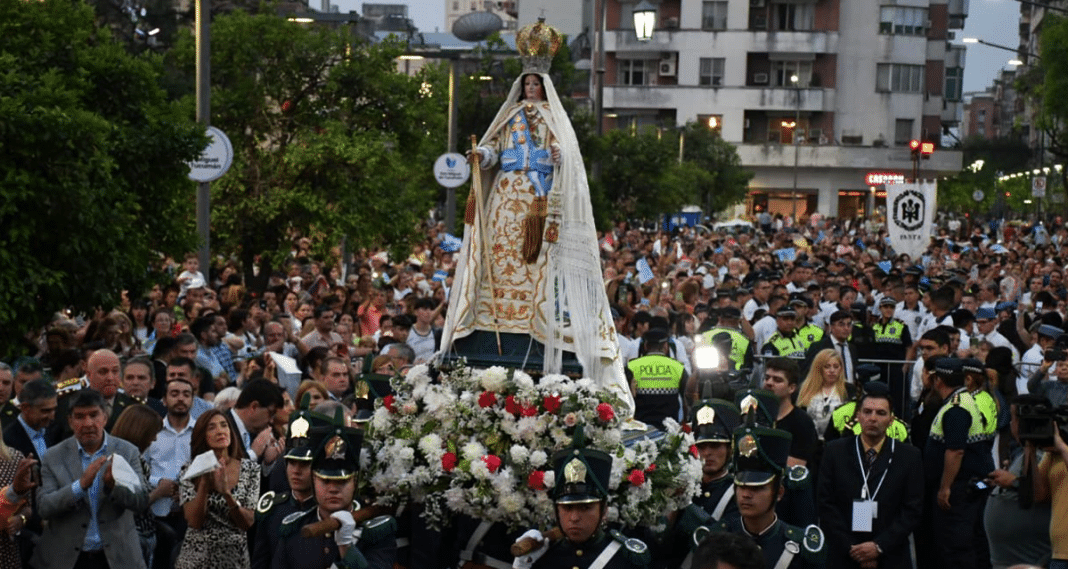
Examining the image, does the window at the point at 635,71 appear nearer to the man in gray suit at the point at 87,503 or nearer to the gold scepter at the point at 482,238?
the gold scepter at the point at 482,238

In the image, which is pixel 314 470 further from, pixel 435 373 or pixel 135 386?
pixel 135 386

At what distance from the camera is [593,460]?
8.09m

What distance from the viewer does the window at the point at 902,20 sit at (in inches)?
3328

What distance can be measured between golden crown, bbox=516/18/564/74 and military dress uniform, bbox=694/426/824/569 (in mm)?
3213

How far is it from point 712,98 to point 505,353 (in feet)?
248

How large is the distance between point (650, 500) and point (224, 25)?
55.8ft

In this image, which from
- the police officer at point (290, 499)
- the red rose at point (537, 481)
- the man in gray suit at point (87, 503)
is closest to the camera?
the police officer at point (290, 499)

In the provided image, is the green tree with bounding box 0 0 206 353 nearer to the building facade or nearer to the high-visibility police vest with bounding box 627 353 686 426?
the high-visibility police vest with bounding box 627 353 686 426

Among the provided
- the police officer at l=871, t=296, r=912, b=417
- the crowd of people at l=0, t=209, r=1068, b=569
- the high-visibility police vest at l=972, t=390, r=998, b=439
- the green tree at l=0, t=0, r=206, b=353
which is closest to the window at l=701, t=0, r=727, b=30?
the crowd of people at l=0, t=209, r=1068, b=569

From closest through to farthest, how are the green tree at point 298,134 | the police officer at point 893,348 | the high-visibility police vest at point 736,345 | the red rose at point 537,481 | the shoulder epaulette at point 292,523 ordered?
the shoulder epaulette at point 292,523 → the red rose at point 537,481 → the high-visibility police vest at point 736,345 → the police officer at point 893,348 → the green tree at point 298,134

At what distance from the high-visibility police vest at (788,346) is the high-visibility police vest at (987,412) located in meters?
4.97

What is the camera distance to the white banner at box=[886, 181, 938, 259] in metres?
29.5

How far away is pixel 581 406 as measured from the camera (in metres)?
9.30

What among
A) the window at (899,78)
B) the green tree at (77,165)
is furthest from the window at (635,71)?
the green tree at (77,165)
